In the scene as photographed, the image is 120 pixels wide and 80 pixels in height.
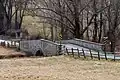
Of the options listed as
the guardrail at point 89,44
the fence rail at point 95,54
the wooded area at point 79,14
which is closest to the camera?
the fence rail at point 95,54

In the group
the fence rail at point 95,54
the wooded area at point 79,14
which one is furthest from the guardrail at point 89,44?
the wooded area at point 79,14

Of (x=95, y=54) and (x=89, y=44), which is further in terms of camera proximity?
(x=89, y=44)

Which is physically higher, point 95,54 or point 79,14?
point 79,14

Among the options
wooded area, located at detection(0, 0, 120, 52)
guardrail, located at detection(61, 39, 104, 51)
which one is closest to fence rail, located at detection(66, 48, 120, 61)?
guardrail, located at detection(61, 39, 104, 51)

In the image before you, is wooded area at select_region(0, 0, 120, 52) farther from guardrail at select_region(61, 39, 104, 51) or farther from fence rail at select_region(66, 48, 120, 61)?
fence rail at select_region(66, 48, 120, 61)

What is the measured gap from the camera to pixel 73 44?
46500 millimetres

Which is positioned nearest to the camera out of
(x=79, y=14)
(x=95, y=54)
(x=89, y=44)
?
(x=95, y=54)

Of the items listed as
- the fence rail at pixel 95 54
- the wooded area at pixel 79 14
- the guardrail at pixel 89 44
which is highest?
the wooded area at pixel 79 14

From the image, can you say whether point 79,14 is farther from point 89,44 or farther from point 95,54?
point 95,54

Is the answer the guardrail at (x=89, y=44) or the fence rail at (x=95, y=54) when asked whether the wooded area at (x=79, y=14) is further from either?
the fence rail at (x=95, y=54)

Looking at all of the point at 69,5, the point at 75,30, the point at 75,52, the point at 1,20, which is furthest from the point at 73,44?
the point at 1,20

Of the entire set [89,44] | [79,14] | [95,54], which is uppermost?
[79,14]

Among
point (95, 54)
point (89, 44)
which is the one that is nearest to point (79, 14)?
point (89, 44)

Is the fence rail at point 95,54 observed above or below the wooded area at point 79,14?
below
